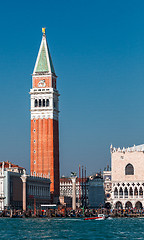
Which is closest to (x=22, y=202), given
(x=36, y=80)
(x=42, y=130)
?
(x=42, y=130)

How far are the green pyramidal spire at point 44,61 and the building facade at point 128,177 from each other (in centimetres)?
2884

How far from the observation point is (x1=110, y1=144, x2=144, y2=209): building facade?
464 ft

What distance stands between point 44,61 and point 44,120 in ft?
47.3

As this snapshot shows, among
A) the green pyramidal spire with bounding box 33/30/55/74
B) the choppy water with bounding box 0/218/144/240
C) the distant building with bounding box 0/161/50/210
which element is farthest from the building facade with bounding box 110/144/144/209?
the choppy water with bounding box 0/218/144/240

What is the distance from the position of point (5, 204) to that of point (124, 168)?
88.4ft

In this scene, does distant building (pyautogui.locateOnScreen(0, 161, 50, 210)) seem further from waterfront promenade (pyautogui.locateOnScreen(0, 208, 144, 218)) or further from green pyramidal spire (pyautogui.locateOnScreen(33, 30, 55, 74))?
green pyramidal spire (pyautogui.locateOnScreen(33, 30, 55, 74))

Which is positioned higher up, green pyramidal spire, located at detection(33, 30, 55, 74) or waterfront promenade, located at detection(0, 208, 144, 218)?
green pyramidal spire, located at detection(33, 30, 55, 74)

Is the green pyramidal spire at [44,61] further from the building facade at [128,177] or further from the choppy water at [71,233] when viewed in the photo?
the choppy water at [71,233]

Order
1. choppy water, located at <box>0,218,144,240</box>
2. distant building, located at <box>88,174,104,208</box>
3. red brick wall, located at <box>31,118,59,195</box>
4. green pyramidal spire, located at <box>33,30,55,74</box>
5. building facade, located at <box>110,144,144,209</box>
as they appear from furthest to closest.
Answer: distant building, located at <box>88,174,104,208</box>, green pyramidal spire, located at <box>33,30,55,74</box>, red brick wall, located at <box>31,118,59,195</box>, building facade, located at <box>110,144,144,209</box>, choppy water, located at <box>0,218,144,240</box>

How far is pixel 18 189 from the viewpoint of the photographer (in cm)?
13950

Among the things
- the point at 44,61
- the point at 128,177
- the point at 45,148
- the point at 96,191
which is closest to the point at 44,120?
the point at 45,148

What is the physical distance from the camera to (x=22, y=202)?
14075cm

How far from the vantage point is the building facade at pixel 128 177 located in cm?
14138

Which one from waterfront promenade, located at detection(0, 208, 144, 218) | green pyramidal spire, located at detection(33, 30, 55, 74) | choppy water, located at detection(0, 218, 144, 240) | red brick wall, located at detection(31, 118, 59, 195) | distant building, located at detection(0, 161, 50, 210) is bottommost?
choppy water, located at detection(0, 218, 144, 240)
